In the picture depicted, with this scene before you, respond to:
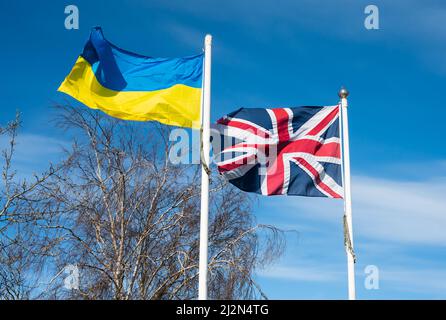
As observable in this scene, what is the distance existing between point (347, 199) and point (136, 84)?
4375mm

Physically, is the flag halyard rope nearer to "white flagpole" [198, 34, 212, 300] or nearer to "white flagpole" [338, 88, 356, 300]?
"white flagpole" [338, 88, 356, 300]

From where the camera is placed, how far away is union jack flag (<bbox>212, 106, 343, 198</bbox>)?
12273 millimetres

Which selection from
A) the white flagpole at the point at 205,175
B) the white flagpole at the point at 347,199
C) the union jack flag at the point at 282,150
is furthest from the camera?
the union jack flag at the point at 282,150

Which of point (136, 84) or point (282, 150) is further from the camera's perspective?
point (282, 150)

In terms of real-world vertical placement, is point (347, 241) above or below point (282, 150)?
below

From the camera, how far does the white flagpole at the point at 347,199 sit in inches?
452

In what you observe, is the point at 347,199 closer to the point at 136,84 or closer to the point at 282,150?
the point at 282,150

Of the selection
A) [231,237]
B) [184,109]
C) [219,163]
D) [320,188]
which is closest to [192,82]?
[184,109]

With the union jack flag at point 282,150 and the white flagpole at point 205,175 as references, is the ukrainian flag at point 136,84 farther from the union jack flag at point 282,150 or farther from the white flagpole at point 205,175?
the union jack flag at point 282,150

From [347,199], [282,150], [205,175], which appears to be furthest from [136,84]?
[347,199]

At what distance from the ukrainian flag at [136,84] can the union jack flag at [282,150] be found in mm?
884

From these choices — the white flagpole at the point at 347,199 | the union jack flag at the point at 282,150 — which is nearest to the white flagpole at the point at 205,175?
the union jack flag at the point at 282,150

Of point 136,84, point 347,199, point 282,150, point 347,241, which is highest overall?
point 136,84

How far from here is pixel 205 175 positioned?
11234 millimetres
